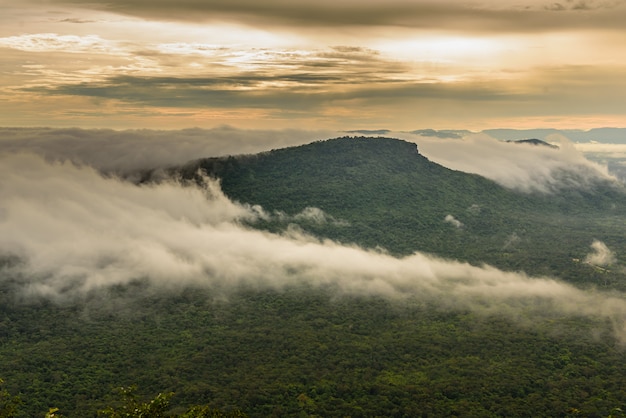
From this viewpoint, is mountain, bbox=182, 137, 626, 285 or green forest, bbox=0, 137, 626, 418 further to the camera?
mountain, bbox=182, 137, 626, 285

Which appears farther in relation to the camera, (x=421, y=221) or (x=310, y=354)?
(x=421, y=221)

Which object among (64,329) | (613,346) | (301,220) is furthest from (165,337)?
(301,220)

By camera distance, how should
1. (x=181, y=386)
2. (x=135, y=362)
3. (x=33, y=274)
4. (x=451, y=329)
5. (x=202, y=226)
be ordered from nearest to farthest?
(x=181, y=386)
(x=135, y=362)
(x=451, y=329)
(x=33, y=274)
(x=202, y=226)

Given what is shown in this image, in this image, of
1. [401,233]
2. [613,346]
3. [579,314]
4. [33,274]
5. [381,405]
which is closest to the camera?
[381,405]

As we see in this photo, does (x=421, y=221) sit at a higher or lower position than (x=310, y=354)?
lower

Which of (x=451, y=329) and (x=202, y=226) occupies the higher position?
(x=451, y=329)

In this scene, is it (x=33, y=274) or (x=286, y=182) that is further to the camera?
(x=286, y=182)

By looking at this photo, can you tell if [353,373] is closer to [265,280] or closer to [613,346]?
[613,346]

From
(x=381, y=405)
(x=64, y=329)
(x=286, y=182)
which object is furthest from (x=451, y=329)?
(x=286, y=182)

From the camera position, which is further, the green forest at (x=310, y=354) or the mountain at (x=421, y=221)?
the mountain at (x=421, y=221)

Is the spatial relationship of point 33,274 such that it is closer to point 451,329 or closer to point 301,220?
point 301,220
